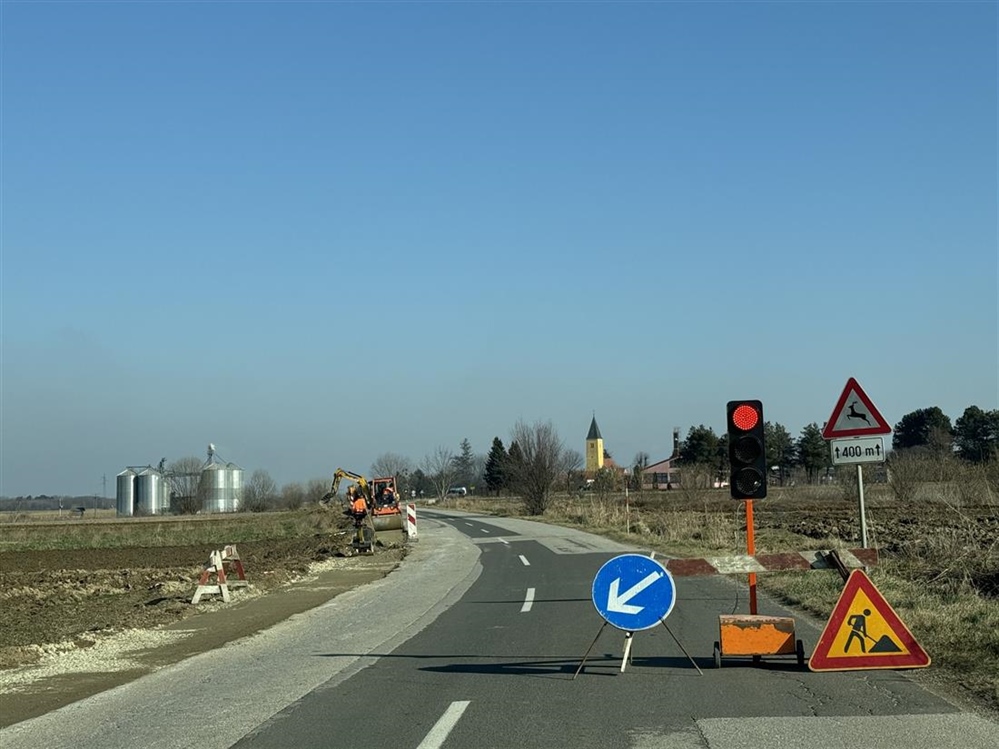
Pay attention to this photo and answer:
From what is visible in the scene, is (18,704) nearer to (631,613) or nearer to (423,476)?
(631,613)

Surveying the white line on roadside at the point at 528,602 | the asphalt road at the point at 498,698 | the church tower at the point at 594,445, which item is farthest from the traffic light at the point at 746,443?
the church tower at the point at 594,445

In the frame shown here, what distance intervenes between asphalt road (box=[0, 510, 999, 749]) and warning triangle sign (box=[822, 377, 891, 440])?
296 cm

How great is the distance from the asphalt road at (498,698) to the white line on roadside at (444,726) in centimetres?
3

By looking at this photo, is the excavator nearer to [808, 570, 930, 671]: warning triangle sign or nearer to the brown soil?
the brown soil

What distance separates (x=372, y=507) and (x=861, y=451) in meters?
29.4

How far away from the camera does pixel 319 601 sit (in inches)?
776

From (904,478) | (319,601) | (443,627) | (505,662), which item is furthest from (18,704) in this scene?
(904,478)

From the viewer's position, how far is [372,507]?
39750 mm

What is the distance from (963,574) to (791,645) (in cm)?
696

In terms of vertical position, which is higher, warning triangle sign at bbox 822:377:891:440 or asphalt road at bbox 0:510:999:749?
warning triangle sign at bbox 822:377:891:440

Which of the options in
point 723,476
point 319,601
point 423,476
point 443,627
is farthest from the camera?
point 423,476

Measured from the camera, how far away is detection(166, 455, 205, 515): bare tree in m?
103

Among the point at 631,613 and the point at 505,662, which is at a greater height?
the point at 631,613

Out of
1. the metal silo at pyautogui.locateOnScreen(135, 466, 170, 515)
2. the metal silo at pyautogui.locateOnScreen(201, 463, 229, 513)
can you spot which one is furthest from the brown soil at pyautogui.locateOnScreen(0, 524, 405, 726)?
the metal silo at pyautogui.locateOnScreen(135, 466, 170, 515)
